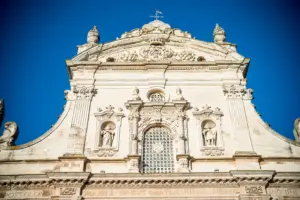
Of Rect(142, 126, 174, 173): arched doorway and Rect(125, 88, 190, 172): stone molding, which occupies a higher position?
Rect(125, 88, 190, 172): stone molding

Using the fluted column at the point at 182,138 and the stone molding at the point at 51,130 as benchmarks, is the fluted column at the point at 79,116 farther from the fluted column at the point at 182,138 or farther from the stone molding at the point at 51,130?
the fluted column at the point at 182,138

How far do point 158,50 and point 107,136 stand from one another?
5734mm

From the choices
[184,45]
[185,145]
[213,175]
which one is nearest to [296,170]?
[213,175]

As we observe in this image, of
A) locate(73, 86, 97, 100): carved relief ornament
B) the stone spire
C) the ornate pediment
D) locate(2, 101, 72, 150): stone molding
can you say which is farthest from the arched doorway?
the stone spire

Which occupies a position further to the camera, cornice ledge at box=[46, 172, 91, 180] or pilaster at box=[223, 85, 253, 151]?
pilaster at box=[223, 85, 253, 151]

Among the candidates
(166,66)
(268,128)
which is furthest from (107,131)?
(268,128)

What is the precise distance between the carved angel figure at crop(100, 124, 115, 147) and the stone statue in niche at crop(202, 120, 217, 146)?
395cm

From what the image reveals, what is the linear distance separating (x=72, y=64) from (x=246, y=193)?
999 centimetres

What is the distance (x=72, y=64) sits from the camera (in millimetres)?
18656

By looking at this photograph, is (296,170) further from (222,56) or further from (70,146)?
(70,146)

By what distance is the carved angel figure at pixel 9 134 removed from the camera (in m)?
16.0

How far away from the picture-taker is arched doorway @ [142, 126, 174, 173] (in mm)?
15594

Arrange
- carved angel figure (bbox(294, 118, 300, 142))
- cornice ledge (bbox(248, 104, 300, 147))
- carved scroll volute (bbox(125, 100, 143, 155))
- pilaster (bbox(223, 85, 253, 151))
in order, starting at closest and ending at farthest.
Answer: carved scroll volute (bbox(125, 100, 143, 155)) → pilaster (bbox(223, 85, 253, 151)) → cornice ledge (bbox(248, 104, 300, 147)) → carved angel figure (bbox(294, 118, 300, 142))

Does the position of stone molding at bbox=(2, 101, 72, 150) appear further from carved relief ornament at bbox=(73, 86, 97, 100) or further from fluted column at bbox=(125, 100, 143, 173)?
fluted column at bbox=(125, 100, 143, 173)
